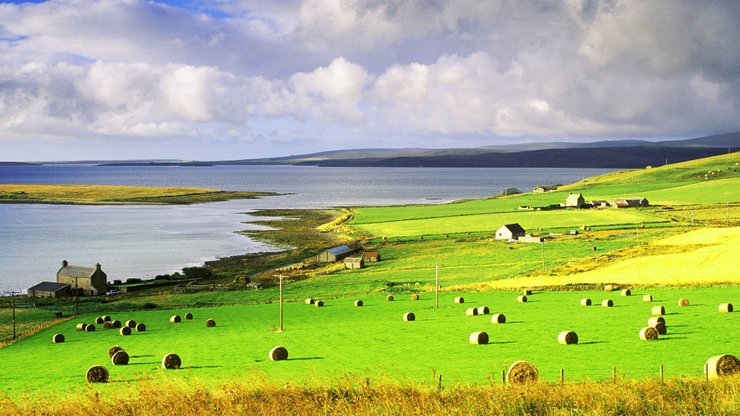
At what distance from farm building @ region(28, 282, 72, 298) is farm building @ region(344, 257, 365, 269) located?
29865mm

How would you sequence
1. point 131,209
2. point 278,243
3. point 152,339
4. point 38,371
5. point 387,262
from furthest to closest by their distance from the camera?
1. point 131,209
2. point 278,243
3. point 387,262
4. point 152,339
5. point 38,371

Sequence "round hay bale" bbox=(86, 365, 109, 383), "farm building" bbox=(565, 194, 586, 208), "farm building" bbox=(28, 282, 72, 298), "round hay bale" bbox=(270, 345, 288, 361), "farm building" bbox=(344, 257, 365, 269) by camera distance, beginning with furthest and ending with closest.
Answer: "farm building" bbox=(565, 194, 586, 208), "farm building" bbox=(344, 257, 365, 269), "farm building" bbox=(28, 282, 72, 298), "round hay bale" bbox=(270, 345, 288, 361), "round hay bale" bbox=(86, 365, 109, 383)

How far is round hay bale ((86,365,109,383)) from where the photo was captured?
2881 centimetres

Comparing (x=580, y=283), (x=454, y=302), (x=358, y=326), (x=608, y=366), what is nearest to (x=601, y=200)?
(x=580, y=283)

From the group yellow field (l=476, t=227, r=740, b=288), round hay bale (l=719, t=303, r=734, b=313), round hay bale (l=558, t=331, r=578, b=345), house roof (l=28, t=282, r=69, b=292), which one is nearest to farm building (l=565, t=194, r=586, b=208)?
yellow field (l=476, t=227, r=740, b=288)

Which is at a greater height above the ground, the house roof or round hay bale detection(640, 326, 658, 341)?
the house roof

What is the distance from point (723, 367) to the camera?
Answer: 936 inches

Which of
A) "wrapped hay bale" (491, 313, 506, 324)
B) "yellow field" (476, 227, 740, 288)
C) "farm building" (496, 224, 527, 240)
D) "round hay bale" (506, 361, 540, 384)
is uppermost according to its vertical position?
"farm building" (496, 224, 527, 240)

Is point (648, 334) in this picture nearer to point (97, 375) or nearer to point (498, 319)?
point (498, 319)

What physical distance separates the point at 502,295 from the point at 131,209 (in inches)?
6007

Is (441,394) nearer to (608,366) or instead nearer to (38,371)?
(608,366)

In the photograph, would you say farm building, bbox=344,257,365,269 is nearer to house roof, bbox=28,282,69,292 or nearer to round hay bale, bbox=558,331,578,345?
house roof, bbox=28,282,69,292

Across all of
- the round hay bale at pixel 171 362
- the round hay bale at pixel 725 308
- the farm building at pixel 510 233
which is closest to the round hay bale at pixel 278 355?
the round hay bale at pixel 171 362

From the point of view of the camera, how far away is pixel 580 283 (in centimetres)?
5819
